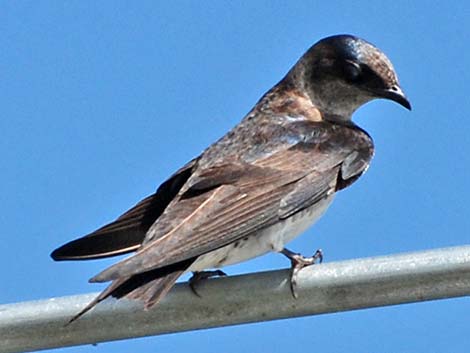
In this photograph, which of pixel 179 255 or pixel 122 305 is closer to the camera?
pixel 122 305

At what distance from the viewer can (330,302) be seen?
135 inches

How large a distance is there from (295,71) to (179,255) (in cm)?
255

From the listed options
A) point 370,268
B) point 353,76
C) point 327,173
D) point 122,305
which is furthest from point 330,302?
point 353,76

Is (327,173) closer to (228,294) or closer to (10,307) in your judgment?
(228,294)

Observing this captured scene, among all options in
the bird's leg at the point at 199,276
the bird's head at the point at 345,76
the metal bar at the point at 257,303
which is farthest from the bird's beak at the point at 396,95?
the metal bar at the point at 257,303

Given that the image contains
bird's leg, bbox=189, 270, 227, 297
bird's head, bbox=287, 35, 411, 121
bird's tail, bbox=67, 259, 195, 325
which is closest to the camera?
bird's tail, bbox=67, 259, 195, 325

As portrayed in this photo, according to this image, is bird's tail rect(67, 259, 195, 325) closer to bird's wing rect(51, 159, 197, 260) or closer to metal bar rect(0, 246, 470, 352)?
metal bar rect(0, 246, 470, 352)

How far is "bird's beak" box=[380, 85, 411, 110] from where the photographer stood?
6.23 m

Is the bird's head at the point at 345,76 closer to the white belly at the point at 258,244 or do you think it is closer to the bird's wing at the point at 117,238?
the white belly at the point at 258,244

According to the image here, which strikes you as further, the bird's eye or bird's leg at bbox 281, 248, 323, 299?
the bird's eye

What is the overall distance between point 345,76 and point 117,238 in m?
1.94

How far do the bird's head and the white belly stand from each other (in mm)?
1147

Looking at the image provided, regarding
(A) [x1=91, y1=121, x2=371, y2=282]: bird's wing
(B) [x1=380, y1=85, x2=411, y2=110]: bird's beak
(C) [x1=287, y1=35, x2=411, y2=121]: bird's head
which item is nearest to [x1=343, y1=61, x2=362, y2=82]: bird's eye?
(C) [x1=287, y1=35, x2=411, y2=121]: bird's head

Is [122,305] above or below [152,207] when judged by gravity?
below
